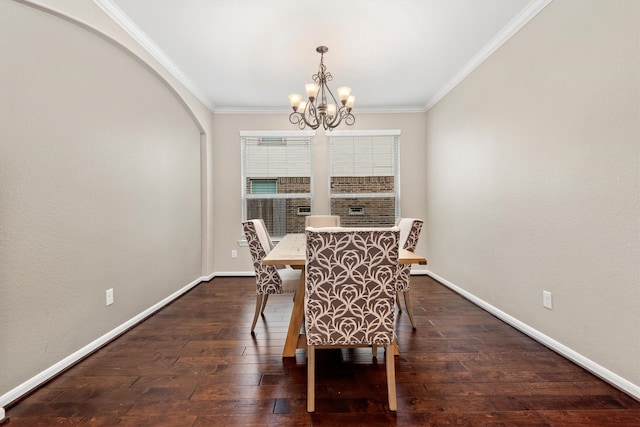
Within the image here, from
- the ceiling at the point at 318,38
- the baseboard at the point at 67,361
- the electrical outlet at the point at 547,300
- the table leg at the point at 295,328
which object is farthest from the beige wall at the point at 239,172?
the table leg at the point at 295,328

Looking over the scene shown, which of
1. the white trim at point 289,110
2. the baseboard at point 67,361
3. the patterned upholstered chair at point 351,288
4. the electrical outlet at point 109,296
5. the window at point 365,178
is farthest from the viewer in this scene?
the window at point 365,178

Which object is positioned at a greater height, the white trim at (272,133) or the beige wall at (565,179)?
the white trim at (272,133)

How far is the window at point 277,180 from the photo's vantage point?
4.37 meters

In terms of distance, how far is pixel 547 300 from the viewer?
213 centimetres

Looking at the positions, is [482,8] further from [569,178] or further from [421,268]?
[421,268]

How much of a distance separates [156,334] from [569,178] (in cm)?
Answer: 326

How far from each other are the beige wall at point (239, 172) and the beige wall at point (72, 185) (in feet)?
4.13

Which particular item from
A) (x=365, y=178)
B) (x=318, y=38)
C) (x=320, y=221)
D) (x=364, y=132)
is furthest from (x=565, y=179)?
(x=364, y=132)

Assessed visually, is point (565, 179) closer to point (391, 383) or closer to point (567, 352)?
point (567, 352)

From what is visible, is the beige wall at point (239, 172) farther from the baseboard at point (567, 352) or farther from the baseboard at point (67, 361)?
the baseboard at point (567, 352)

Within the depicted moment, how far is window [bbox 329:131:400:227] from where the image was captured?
14.4 ft

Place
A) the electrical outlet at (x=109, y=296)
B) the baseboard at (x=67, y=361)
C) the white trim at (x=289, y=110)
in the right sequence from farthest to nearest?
the white trim at (x=289, y=110) → the electrical outlet at (x=109, y=296) → the baseboard at (x=67, y=361)

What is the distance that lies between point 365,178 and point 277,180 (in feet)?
4.36

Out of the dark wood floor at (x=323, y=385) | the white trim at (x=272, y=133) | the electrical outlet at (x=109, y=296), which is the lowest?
the dark wood floor at (x=323, y=385)
